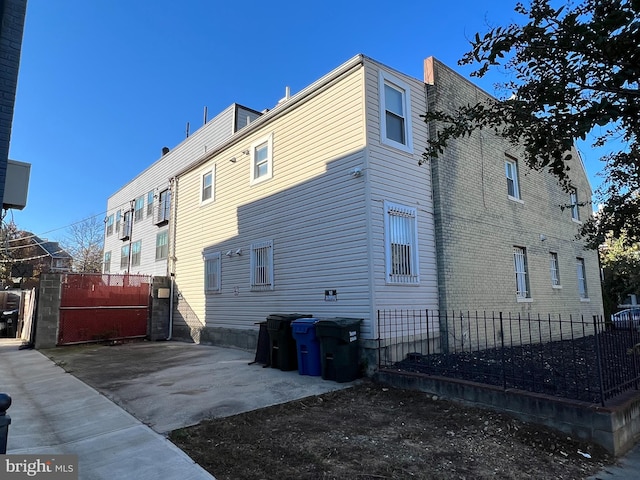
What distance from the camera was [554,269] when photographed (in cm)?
1400

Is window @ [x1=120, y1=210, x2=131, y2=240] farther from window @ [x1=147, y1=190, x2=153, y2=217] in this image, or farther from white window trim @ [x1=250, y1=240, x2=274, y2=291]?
white window trim @ [x1=250, y1=240, x2=274, y2=291]

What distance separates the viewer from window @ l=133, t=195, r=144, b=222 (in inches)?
882

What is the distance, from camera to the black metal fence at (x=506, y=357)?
18.9ft

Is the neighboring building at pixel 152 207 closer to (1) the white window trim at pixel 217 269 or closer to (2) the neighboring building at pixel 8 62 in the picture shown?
(1) the white window trim at pixel 217 269

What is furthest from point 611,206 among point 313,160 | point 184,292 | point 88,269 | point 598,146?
point 88,269

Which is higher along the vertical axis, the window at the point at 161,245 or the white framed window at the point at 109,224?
the white framed window at the point at 109,224

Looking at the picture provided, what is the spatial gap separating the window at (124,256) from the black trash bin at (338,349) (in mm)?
18908

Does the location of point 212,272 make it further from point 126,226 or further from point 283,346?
point 126,226

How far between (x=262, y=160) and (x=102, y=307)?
7.92m

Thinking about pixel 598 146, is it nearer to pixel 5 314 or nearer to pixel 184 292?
pixel 184 292

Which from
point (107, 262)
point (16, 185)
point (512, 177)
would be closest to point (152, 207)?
point (107, 262)

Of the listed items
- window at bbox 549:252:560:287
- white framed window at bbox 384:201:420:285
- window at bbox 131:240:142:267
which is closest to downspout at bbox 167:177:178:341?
window at bbox 131:240:142:267

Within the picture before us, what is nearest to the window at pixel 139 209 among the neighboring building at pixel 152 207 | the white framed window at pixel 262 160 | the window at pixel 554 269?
the neighboring building at pixel 152 207

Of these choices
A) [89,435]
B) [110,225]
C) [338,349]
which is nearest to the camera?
[89,435]
